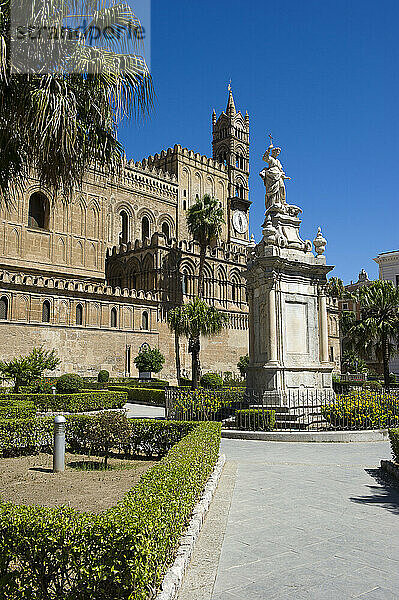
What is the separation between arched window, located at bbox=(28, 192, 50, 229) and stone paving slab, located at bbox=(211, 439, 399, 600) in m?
41.4

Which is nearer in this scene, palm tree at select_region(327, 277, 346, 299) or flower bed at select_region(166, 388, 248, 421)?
flower bed at select_region(166, 388, 248, 421)

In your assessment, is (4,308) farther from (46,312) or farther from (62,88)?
(62,88)

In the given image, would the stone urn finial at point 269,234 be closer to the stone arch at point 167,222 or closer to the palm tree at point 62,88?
the palm tree at point 62,88

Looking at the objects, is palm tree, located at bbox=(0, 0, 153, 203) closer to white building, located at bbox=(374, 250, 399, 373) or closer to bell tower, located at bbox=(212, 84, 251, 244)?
white building, located at bbox=(374, 250, 399, 373)

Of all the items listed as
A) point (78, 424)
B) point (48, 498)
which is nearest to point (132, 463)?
point (78, 424)

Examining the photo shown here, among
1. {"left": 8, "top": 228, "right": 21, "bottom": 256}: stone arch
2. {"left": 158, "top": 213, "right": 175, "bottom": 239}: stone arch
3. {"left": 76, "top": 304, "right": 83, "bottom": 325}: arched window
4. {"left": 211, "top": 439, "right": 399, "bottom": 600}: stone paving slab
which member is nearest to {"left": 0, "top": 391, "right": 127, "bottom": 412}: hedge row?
{"left": 211, "top": 439, "right": 399, "bottom": 600}: stone paving slab

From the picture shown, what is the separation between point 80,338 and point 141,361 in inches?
215

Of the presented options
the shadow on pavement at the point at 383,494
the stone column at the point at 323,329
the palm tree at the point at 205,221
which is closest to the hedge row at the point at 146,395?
the stone column at the point at 323,329

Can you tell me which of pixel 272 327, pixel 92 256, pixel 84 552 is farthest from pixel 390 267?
pixel 84 552

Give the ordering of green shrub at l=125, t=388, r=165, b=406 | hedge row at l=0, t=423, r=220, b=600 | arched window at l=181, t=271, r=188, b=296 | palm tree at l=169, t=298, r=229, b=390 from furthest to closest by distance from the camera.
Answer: arched window at l=181, t=271, r=188, b=296, palm tree at l=169, t=298, r=229, b=390, green shrub at l=125, t=388, r=165, b=406, hedge row at l=0, t=423, r=220, b=600

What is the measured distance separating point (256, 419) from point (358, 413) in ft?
9.61

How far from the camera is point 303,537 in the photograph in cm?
593

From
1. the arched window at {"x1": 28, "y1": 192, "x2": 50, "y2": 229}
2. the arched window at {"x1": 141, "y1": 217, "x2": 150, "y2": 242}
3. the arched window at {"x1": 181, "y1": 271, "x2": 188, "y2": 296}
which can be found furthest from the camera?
the arched window at {"x1": 141, "y1": 217, "x2": 150, "y2": 242}

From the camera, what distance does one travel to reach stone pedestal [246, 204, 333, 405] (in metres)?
16.1
